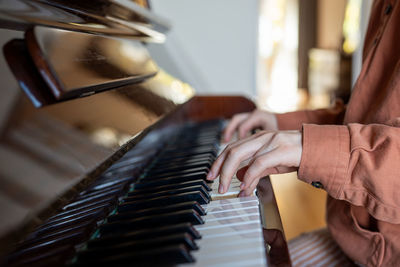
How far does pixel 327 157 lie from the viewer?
0.53m

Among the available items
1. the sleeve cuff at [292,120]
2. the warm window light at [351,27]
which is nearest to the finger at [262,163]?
the sleeve cuff at [292,120]

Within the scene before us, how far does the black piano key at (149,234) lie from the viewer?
427 millimetres

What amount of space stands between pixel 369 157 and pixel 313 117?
1.59 ft

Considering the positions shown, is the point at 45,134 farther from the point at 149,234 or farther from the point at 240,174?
the point at 240,174

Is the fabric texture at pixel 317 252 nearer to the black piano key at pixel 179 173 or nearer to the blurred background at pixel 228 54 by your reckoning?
the black piano key at pixel 179 173

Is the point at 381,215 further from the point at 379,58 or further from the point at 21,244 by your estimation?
the point at 21,244

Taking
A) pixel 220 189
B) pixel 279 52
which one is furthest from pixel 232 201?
pixel 279 52

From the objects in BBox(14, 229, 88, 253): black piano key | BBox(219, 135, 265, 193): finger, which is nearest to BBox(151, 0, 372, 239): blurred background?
BBox(219, 135, 265, 193): finger

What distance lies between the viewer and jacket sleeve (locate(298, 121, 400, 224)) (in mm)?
509

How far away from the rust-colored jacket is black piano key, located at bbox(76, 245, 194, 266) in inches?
10.3

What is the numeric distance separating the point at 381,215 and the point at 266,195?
0.18 meters

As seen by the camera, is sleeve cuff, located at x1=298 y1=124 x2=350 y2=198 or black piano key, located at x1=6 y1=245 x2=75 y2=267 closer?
black piano key, located at x1=6 y1=245 x2=75 y2=267

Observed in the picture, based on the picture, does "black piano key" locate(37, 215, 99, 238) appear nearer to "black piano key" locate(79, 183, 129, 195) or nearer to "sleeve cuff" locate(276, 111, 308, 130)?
"black piano key" locate(79, 183, 129, 195)

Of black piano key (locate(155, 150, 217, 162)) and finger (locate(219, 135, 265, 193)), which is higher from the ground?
finger (locate(219, 135, 265, 193))
